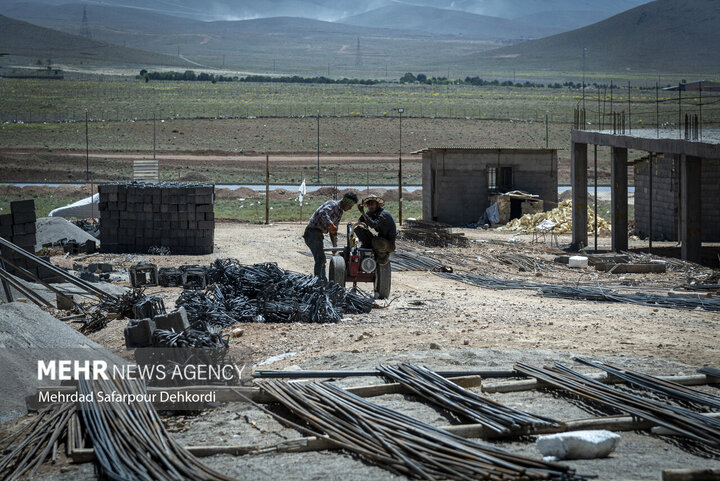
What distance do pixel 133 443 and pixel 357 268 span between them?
24.4ft

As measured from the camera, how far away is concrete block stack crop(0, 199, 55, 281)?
17.3 metres

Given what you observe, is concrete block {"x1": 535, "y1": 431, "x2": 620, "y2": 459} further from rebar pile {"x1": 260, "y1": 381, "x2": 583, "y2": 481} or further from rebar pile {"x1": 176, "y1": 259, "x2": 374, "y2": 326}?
rebar pile {"x1": 176, "y1": 259, "x2": 374, "y2": 326}

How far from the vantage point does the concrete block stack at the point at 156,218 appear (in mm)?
22359

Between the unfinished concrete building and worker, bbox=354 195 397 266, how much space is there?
1104cm

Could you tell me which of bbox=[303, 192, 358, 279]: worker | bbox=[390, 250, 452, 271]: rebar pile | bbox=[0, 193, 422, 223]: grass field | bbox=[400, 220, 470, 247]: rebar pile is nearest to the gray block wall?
bbox=[400, 220, 470, 247]: rebar pile

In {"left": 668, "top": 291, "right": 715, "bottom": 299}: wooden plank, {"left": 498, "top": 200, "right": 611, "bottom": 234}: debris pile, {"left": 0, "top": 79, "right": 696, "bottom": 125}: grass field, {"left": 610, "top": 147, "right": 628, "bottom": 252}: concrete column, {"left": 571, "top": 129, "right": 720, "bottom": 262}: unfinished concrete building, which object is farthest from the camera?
{"left": 0, "top": 79, "right": 696, "bottom": 125}: grass field

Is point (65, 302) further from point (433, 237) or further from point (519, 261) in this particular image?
point (433, 237)

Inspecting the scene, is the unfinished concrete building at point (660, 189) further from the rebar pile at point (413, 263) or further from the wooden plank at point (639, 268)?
the rebar pile at point (413, 263)

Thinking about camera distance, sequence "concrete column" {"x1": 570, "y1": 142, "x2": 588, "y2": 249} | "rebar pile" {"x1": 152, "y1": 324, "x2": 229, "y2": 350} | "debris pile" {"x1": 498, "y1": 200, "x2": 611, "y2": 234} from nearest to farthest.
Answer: "rebar pile" {"x1": 152, "y1": 324, "x2": 229, "y2": 350}
"concrete column" {"x1": 570, "y1": 142, "x2": 588, "y2": 249}
"debris pile" {"x1": 498, "y1": 200, "x2": 611, "y2": 234}

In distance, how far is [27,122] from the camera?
A: 77.6 metres

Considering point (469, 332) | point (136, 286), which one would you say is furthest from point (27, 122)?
point (469, 332)

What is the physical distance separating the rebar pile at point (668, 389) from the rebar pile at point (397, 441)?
2376 mm

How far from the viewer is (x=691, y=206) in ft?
75.2

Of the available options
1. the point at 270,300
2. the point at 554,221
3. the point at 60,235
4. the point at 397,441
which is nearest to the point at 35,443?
the point at 397,441
